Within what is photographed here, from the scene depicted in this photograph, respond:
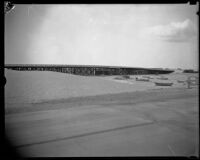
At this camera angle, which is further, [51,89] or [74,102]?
[51,89]

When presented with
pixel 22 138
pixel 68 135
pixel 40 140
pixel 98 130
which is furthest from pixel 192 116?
pixel 22 138

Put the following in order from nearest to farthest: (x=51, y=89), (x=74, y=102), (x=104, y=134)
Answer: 1. (x=104, y=134)
2. (x=74, y=102)
3. (x=51, y=89)

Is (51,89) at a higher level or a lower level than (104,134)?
lower

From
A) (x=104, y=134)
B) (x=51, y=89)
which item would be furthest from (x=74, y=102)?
(x=51, y=89)

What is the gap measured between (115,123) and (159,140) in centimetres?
162

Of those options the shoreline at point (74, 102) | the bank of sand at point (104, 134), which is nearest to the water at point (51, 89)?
the shoreline at point (74, 102)

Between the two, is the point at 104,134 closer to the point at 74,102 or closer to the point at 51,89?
the point at 74,102

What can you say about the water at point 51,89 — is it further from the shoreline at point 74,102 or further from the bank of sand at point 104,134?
the bank of sand at point 104,134

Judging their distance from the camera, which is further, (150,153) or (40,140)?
(40,140)

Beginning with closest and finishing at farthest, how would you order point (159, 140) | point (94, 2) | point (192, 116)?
point (94, 2) → point (159, 140) → point (192, 116)

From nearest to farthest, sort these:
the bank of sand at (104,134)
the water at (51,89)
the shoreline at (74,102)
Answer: the bank of sand at (104,134) < the shoreline at (74,102) < the water at (51,89)

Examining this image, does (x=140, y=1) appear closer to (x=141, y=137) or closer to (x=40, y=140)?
(x=141, y=137)

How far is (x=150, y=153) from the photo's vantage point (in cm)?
332

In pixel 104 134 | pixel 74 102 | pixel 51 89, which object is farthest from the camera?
pixel 51 89
